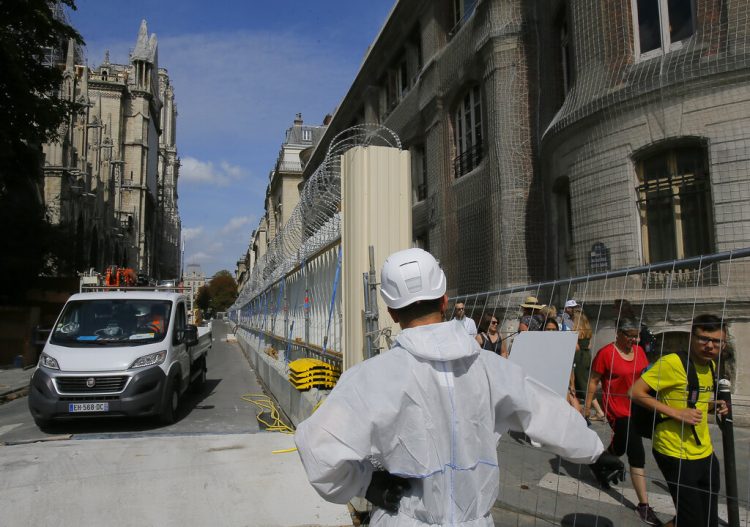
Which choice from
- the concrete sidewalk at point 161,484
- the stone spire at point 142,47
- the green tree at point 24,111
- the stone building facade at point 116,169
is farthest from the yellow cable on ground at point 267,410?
the stone spire at point 142,47

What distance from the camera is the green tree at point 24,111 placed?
17062mm

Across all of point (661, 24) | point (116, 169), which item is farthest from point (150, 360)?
point (116, 169)

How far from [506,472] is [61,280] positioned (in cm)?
2586

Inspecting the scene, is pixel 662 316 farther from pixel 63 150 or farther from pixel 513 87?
pixel 63 150

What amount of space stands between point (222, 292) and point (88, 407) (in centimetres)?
11533

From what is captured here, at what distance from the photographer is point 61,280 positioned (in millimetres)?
25375

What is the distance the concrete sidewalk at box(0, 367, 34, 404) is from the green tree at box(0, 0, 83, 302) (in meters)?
5.57

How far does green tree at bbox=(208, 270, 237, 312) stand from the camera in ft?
388

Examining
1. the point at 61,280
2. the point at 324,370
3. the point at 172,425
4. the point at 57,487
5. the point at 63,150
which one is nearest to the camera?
the point at 57,487

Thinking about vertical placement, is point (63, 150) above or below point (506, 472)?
above

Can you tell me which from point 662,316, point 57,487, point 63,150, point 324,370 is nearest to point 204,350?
point 324,370

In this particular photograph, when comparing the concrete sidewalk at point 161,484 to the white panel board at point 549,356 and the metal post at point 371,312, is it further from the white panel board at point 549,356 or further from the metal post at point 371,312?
the white panel board at point 549,356

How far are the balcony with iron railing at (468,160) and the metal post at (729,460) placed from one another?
13.2 meters

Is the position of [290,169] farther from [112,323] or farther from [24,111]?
[112,323]
